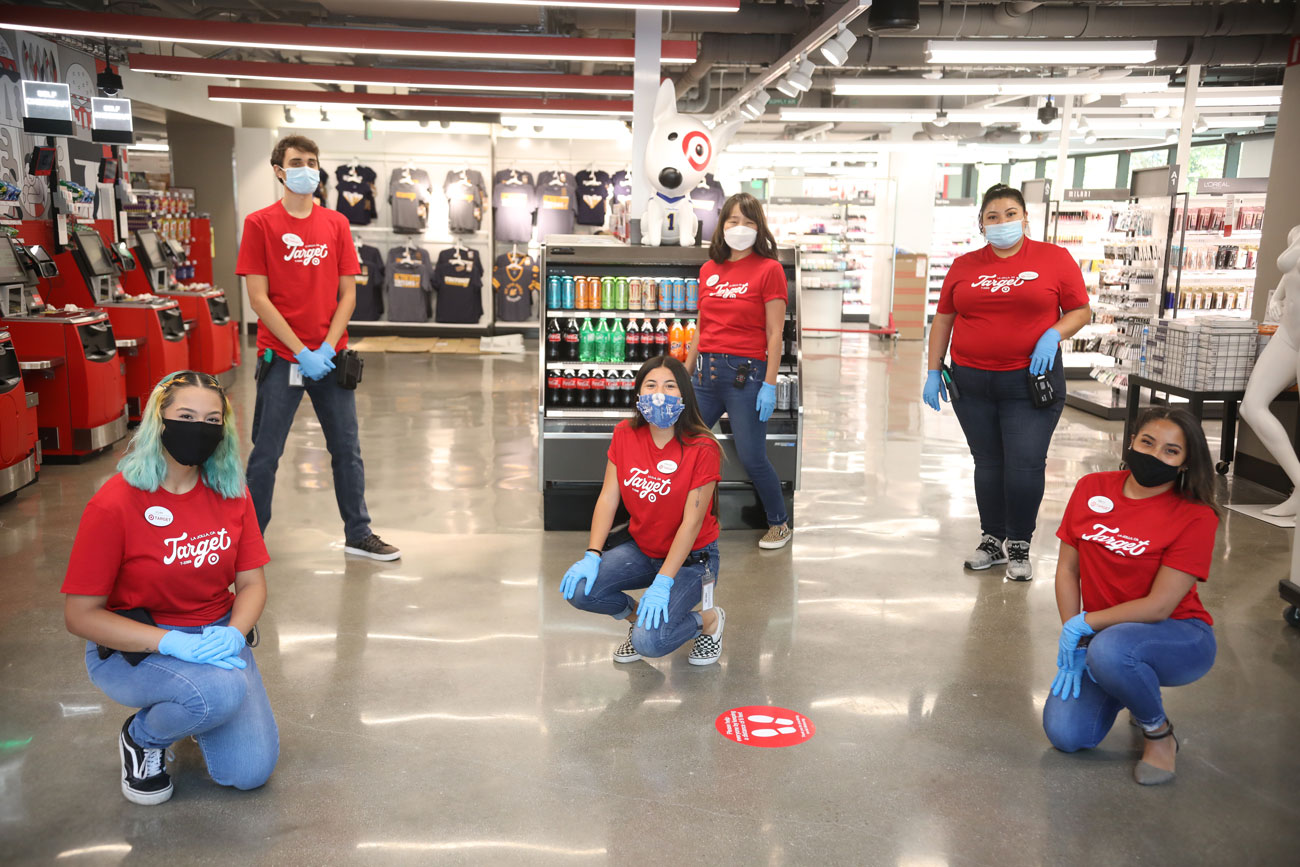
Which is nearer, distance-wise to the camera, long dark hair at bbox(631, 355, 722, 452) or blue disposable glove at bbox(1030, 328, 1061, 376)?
long dark hair at bbox(631, 355, 722, 452)

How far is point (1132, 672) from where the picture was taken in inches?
115

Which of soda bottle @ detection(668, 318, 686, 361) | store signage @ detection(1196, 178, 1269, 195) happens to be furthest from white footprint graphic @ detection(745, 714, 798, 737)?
store signage @ detection(1196, 178, 1269, 195)

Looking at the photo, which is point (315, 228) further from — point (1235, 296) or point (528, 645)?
point (1235, 296)

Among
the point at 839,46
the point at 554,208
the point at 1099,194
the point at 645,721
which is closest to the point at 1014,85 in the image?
the point at 1099,194

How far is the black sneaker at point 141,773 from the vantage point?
2.76m

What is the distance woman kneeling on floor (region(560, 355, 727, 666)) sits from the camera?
352 cm

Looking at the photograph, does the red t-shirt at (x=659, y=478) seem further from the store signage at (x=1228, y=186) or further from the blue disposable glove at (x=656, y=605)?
the store signage at (x=1228, y=186)

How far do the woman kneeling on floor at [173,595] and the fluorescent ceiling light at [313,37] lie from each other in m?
5.95

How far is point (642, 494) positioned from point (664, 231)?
8.59ft

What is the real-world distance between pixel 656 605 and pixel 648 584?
1.19ft

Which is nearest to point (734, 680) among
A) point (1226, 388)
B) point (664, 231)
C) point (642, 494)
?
point (642, 494)

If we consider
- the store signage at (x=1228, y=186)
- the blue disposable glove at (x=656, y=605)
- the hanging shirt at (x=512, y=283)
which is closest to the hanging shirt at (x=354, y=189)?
the hanging shirt at (x=512, y=283)

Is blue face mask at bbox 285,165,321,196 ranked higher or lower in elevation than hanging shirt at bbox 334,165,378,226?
lower

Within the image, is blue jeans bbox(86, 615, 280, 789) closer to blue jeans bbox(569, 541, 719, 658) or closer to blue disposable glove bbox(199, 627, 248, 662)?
blue disposable glove bbox(199, 627, 248, 662)
